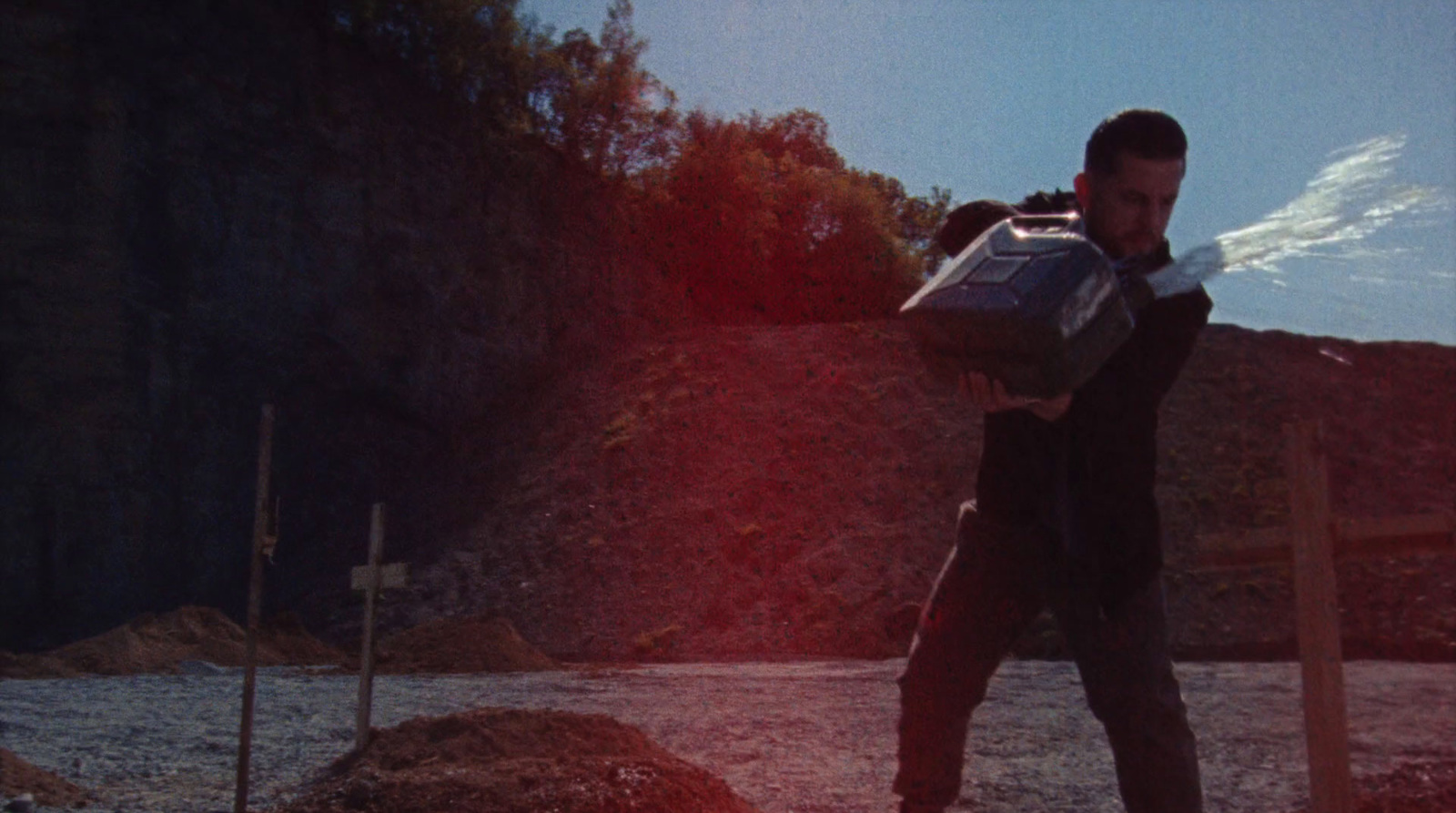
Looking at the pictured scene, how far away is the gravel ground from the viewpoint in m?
6.16

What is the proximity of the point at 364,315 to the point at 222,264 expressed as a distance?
2828 millimetres

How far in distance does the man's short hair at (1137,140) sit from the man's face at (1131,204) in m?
0.01

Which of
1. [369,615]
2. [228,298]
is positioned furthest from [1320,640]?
[228,298]

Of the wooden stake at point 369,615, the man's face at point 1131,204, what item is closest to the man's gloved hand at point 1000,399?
the man's face at point 1131,204

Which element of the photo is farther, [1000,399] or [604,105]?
[604,105]

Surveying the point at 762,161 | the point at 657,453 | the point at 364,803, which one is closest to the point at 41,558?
the point at 657,453

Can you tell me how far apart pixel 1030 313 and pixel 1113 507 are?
0.46m

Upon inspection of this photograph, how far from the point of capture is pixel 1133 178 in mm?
2150

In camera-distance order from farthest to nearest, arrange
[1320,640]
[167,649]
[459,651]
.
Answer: [167,649]
[459,651]
[1320,640]

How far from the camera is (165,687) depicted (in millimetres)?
10883

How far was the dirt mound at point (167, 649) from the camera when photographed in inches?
502

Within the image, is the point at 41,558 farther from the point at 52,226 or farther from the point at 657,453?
the point at 657,453

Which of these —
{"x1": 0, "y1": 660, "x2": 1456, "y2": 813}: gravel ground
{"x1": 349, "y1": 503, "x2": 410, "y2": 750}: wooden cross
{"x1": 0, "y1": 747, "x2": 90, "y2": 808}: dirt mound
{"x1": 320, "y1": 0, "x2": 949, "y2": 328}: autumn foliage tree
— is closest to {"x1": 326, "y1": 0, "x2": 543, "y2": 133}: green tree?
{"x1": 320, "y1": 0, "x2": 949, "y2": 328}: autumn foliage tree

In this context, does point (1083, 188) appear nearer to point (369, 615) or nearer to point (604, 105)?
point (369, 615)
